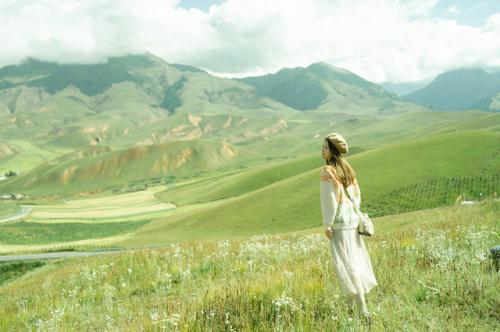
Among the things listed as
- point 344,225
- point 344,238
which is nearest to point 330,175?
point 344,225

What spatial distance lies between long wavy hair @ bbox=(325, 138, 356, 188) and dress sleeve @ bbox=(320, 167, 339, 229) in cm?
23

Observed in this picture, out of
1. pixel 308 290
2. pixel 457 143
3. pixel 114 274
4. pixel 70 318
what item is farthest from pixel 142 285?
pixel 457 143

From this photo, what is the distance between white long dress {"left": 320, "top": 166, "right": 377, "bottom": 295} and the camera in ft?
23.2

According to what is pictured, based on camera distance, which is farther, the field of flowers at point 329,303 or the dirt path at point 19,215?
the dirt path at point 19,215

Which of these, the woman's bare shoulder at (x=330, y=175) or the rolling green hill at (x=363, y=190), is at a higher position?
the woman's bare shoulder at (x=330, y=175)

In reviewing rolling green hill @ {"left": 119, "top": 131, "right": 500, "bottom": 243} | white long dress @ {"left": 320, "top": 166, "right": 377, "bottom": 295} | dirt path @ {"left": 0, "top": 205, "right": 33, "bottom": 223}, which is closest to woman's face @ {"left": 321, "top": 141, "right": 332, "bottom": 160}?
white long dress @ {"left": 320, "top": 166, "right": 377, "bottom": 295}

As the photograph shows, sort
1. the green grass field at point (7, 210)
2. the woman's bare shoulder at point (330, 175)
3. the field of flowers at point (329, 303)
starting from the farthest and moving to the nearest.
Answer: the green grass field at point (7, 210), the woman's bare shoulder at point (330, 175), the field of flowers at point (329, 303)

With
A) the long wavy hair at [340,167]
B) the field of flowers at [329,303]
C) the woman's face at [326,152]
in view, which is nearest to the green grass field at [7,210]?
the field of flowers at [329,303]

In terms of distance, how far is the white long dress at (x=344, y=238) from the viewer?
7062 mm

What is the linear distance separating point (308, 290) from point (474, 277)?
2785 millimetres

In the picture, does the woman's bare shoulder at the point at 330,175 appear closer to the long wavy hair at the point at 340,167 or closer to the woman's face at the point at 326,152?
the long wavy hair at the point at 340,167

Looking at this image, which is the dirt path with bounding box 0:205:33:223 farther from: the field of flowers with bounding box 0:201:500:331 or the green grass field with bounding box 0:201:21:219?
the field of flowers with bounding box 0:201:500:331

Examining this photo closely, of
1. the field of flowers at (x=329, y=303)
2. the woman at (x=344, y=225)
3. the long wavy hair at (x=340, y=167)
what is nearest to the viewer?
the field of flowers at (x=329, y=303)

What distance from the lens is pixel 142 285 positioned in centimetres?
1244
